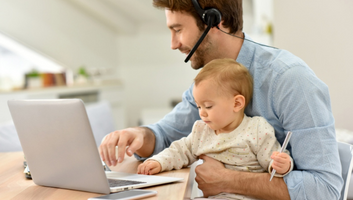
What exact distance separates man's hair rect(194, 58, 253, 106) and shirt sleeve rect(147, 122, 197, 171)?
206 millimetres

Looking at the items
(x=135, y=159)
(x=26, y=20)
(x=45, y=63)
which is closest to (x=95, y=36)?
(x=45, y=63)

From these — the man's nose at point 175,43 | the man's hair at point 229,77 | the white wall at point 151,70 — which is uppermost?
the man's nose at point 175,43

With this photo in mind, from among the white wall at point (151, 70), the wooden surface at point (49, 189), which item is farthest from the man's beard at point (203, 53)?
the white wall at point (151, 70)

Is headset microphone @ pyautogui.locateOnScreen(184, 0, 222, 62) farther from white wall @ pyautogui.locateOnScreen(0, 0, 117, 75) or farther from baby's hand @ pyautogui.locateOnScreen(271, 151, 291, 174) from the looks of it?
white wall @ pyautogui.locateOnScreen(0, 0, 117, 75)

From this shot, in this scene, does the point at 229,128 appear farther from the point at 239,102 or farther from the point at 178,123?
the point at 178,123

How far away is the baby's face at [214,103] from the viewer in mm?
1115

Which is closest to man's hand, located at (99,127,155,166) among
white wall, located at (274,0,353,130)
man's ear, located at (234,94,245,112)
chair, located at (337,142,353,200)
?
man's ear, located at (234,94,245,112)

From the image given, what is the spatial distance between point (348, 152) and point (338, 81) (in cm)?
141

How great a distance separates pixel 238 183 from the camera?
1086 mm

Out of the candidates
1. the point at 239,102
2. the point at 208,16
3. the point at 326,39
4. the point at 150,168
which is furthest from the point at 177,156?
the point at 326,39

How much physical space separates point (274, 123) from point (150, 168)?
42cm

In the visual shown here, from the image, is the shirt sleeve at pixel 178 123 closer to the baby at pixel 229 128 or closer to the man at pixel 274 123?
the man at pixel 274 123

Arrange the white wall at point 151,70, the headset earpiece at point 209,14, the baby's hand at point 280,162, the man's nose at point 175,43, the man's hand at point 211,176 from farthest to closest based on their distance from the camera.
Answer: the white wall at point 151,70 < the man's nose at point 175,43 < the headset earpiece at point 209,14 < the man's hand at point 211,176 < the baby's hand at point 280,162

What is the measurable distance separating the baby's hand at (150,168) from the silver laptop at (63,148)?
0.17 feet
